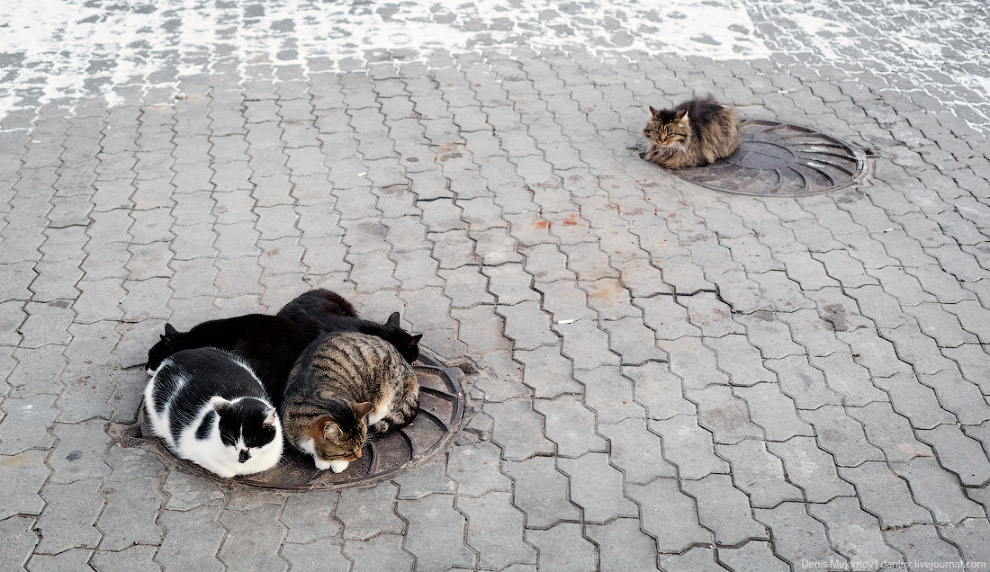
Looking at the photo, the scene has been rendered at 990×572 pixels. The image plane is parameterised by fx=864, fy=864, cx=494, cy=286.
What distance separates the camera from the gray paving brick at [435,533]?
410cm

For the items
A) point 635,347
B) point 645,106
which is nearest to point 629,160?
point 645,106

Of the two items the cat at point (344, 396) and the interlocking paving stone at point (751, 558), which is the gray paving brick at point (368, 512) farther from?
the interlocking paving stone at point (751, 558)

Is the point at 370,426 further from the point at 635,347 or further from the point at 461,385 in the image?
the point at 635,347

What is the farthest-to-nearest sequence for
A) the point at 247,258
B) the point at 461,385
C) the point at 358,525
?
1. the point at 247,258
2. the point at 461,385
3. the point at 358,525

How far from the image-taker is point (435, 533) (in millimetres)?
4242

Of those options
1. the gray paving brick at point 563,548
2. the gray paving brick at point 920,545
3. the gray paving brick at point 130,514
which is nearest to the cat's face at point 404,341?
the gray paving brick at point 563,548

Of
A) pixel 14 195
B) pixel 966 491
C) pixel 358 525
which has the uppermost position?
pixel 966 491

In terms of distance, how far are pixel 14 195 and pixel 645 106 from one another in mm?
5702

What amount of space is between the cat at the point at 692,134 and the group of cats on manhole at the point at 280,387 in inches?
131

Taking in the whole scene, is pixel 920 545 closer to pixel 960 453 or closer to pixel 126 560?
pixel 960 453

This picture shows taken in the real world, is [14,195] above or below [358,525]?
below

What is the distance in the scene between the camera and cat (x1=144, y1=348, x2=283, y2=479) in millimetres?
4191

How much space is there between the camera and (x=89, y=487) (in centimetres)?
443

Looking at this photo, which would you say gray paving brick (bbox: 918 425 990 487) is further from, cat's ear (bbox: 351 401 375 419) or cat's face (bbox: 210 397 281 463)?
cat's face (bbox: 210 397 281 463)
